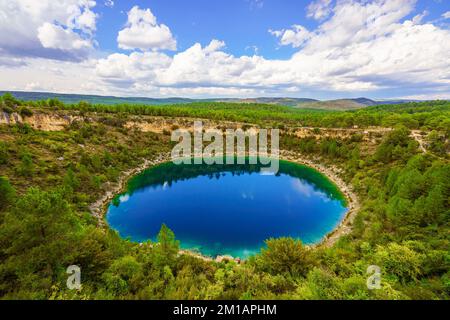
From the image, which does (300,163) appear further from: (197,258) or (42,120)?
(42,120)

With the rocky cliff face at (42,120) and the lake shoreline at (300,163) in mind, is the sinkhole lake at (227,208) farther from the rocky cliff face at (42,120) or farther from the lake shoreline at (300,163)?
the rocky cliff face at (42,120)

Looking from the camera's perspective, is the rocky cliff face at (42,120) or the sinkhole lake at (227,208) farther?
the rocky cliff face at (42,120)

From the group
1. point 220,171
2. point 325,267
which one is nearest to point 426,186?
point 325,267

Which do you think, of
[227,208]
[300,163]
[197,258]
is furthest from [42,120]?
[300,163]

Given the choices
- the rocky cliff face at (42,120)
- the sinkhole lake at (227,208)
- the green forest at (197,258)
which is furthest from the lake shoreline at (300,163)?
the rocky cliff face at (42,120)

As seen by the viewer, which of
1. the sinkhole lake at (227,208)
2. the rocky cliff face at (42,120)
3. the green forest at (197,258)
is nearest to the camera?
the green forest at (197,258)
